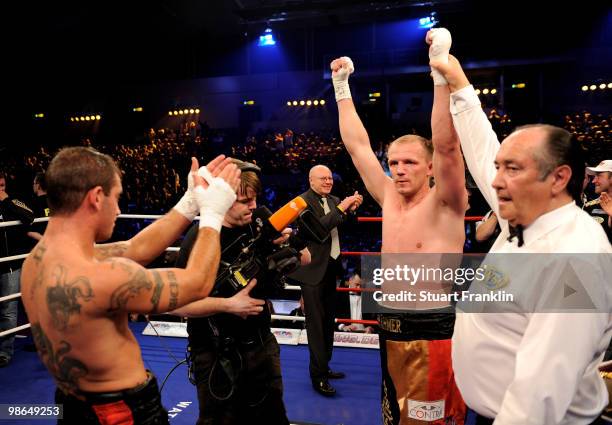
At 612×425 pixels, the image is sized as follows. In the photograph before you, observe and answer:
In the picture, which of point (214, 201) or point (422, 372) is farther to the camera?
point (422, 372)

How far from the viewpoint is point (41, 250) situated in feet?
4.73

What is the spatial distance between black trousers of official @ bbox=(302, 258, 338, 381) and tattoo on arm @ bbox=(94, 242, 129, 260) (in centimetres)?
200

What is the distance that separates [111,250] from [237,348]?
2.19 ft

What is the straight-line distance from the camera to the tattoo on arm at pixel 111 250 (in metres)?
1.77

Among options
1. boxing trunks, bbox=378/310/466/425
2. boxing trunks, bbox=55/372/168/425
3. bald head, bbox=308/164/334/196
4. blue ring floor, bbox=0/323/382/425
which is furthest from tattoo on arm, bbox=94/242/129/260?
bald head, bbox=308/164/334/196

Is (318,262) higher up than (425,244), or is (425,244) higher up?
(425,244)

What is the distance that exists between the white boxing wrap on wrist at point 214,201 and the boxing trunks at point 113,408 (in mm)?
564

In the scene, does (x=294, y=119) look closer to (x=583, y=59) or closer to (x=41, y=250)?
(x=583, y=59)

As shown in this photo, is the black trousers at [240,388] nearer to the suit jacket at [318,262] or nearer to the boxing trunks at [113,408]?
the boxing trunks at [113,408]

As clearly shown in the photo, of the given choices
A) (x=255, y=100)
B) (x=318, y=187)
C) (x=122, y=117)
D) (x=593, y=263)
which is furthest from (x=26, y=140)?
(x=593, y=263)

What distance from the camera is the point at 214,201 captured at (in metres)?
1.61

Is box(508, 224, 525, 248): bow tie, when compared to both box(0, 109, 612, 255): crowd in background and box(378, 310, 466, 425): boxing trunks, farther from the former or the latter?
box(0, 109, 612, 255): crowd in background

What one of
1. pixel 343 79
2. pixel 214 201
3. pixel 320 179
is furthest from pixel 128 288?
pixel 320 179

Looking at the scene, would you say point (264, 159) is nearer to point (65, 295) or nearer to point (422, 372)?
point (422, 372)
